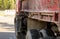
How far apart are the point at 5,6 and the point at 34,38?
129ft

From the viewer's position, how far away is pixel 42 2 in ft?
14.6

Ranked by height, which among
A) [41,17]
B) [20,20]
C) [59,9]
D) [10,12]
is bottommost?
[10,12]

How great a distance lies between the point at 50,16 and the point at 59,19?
25.1 inches

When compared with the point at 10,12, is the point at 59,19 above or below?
above

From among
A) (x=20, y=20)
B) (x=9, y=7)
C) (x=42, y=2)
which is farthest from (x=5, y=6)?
(x=42, y=2)

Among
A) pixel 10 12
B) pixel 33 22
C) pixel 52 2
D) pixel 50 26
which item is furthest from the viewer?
pixel 10 12

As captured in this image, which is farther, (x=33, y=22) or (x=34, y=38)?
(x=33, y=22)

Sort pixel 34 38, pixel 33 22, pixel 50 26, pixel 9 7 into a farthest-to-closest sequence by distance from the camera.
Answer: pixel 9 7 < pixel 33 22 < pixel 50 26 < pixel 34 38

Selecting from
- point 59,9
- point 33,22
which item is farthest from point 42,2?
point 33,22

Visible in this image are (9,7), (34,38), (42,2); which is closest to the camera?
(42,2)

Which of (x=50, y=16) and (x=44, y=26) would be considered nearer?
(x=50, y=16)

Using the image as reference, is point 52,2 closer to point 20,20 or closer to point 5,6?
point 20,20

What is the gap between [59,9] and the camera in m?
3.29

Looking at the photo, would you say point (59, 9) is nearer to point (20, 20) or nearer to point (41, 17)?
point (41, 17)
